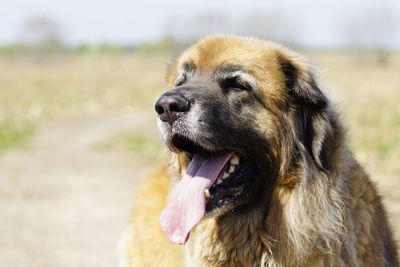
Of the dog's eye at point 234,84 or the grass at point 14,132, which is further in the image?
the grass at point 14,132

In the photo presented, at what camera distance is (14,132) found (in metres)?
16.7

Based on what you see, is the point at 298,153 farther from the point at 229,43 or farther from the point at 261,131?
the point at 229,43

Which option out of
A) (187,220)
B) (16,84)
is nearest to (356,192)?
(187,220)

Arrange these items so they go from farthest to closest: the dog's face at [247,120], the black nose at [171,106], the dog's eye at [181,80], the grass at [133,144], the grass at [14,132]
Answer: the grass at [14,132], the grass at [133,144], the dog's eye at [181,80], the dog's face at [247,120], the black nose at [171,106]

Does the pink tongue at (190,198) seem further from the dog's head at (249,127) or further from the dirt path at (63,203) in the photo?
the dirt path at (63,203)

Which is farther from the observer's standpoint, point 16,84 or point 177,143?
point 16,84

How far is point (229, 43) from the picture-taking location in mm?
3734

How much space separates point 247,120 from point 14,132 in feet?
47.0

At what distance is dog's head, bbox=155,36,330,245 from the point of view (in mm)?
3432

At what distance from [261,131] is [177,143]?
1.70 feet

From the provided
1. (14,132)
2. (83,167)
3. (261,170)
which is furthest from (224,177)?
(14,132)

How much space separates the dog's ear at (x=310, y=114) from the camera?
3.46 meters

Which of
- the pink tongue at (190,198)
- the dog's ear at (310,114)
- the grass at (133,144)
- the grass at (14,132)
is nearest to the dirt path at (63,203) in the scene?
the grass at (133,144)

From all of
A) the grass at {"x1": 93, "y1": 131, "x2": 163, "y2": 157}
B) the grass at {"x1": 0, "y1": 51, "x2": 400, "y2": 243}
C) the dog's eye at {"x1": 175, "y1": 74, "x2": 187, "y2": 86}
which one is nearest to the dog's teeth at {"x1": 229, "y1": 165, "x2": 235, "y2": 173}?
the dog's eye at {"x1": 175, "y1": 74, "x2": 187, "y2": 86}
